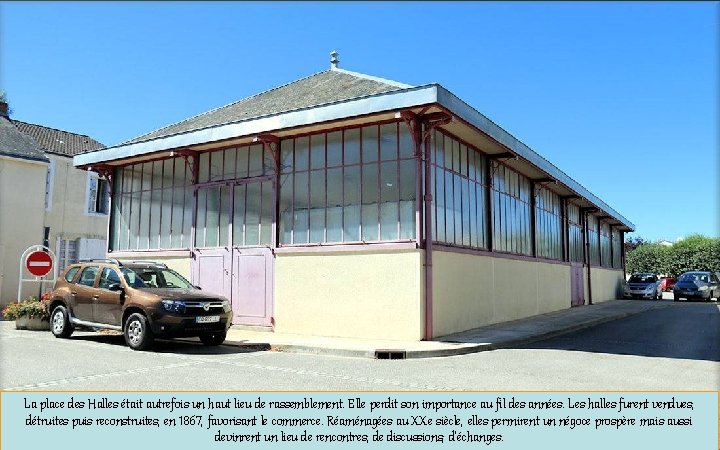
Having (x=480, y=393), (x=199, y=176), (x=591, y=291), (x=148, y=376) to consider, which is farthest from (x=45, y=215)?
(x=591, y=291)

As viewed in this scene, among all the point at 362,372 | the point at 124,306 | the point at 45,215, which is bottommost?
the point at 362,372

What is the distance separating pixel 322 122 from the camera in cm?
1322

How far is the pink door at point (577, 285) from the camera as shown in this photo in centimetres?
2650

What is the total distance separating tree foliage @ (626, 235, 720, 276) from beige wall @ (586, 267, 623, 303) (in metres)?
14.5

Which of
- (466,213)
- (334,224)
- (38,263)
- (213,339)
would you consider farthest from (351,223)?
(38,263)

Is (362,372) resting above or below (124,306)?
below

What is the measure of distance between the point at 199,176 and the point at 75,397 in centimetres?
1132

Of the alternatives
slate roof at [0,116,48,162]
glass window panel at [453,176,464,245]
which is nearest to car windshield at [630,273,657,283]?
glass window panel at [453,176,464,245]

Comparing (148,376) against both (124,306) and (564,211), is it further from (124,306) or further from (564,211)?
(564,211)

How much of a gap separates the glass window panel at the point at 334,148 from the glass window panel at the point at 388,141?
1253 mm

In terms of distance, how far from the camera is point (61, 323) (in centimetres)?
1270

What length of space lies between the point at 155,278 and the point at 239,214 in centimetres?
439

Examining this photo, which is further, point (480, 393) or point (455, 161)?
point (455, 161)

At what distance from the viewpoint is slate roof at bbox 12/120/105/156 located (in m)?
25.8
